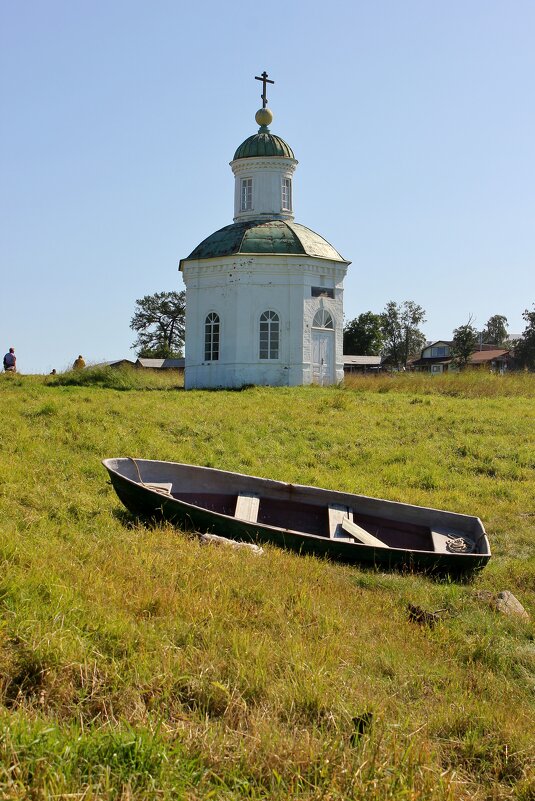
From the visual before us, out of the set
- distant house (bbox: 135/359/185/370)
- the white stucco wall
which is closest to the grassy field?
the white stucco wall

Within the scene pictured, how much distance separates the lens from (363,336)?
233 feet

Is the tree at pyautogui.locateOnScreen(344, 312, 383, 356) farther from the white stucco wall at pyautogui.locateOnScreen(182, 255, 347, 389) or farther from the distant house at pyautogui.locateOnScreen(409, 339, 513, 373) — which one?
the white stucco wall at pyautogui.locateOnScreen(182, 255, 347, 389)

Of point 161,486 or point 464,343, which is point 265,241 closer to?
point 161,486

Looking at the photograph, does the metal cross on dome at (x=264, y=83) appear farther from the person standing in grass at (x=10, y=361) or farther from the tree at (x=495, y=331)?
A: the tree at (x=495, y=331)

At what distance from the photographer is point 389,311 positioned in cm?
9556

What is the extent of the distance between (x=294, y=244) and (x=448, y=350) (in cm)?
6039

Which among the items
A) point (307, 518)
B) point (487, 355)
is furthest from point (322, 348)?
point (487, 355)

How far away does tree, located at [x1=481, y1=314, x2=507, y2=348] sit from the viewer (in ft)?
358

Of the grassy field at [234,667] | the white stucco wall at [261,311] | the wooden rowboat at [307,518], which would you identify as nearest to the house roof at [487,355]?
the white stucco wall at [261,311]

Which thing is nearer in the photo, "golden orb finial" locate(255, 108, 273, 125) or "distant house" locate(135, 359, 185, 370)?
"golden orb finial" locate(255, 108, 273, 125)

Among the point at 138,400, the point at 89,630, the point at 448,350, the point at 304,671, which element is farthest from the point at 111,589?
the point at 448,350

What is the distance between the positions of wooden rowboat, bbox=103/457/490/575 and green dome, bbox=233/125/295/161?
2162 cm

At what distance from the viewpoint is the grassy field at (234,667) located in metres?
3.73

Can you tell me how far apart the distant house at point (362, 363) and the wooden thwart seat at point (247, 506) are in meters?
54.3
